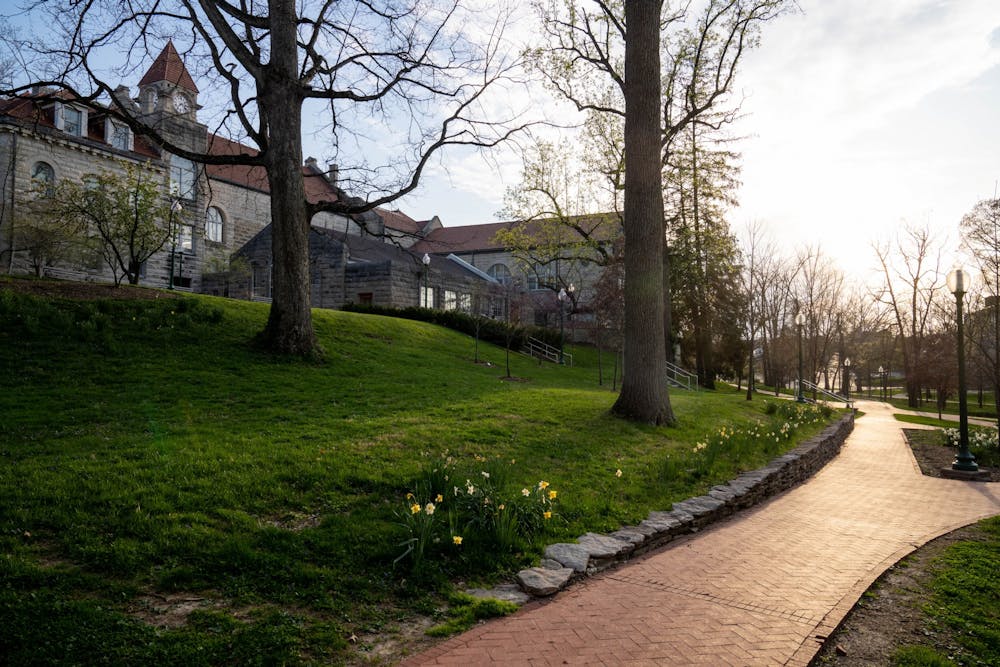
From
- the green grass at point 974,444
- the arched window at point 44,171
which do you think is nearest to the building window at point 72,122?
the arched window at point 44,171

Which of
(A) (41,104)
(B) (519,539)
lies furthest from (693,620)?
(A) (41,104)

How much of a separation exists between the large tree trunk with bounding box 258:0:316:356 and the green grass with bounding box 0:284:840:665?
2.68 ft

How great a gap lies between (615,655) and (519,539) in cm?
164

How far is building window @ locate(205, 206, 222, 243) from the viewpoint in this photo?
38.9m

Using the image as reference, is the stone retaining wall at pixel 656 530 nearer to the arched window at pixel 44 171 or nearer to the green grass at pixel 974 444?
the green grass at pixel 974 444

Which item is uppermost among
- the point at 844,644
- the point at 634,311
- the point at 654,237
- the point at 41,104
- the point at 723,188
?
the point at 723,188

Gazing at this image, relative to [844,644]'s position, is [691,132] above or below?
above

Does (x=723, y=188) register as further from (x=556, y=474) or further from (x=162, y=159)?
(x=162, y=159)

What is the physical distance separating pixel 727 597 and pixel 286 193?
1100 cm

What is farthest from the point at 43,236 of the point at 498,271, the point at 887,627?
the point at 498,271

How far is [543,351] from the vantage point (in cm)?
Result: 3031

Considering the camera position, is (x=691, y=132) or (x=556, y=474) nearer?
(x=556, y=474)

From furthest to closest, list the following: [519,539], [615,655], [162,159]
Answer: [162,159] < [519,539] < [615,655]

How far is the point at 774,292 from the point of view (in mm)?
37406
